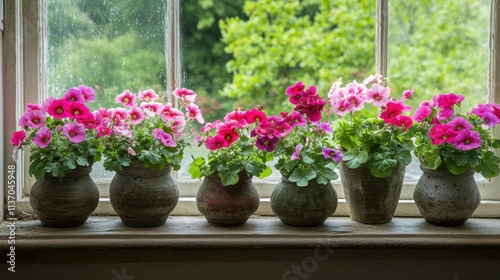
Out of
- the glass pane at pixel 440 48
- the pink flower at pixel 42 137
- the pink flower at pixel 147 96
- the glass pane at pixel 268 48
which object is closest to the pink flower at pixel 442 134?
the glass pane at pixel 440 48

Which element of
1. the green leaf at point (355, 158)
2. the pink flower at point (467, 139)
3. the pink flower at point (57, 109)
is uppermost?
the pink flower at point (57, 109)

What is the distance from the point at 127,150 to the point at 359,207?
798 millimetres

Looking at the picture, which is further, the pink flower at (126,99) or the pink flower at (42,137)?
the pink flower at (126,99)

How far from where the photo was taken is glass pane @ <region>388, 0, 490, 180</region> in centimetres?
214

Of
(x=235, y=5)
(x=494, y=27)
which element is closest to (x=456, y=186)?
(x=494, y=27)

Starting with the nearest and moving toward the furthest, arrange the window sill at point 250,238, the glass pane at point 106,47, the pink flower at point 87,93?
the window sill at point 250,238 → the pink flower at point 87,93 → the glass pane at point 106,47

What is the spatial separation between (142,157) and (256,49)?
1.99 feet

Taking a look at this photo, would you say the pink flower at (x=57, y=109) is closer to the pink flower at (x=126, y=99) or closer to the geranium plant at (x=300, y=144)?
the pink flower at (x=126, y=99)

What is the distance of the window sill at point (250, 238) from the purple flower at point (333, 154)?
0.78 ft

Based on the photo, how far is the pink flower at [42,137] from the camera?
1872 mm

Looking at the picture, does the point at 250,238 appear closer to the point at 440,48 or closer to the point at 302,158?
the point at 302,158

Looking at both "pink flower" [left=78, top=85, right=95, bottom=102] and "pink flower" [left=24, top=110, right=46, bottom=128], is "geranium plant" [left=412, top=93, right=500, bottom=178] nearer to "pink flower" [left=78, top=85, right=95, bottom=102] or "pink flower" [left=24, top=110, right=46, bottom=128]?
"pink flower" [left=78, top=85, right=95, bottom=102]

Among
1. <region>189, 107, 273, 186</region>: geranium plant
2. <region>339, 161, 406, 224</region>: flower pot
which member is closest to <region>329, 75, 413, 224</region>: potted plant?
<region>339, 161, 406, 224</region>: flower pot

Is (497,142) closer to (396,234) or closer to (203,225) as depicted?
(396,234)
